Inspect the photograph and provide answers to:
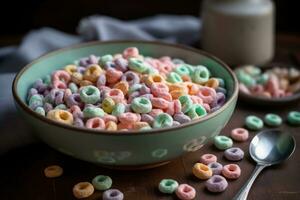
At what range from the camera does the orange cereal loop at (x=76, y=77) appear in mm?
717

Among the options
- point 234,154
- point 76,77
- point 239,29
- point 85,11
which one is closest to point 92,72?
point 76,77

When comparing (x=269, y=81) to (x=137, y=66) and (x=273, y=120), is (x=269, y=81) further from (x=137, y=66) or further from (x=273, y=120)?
(x=137, y=66)

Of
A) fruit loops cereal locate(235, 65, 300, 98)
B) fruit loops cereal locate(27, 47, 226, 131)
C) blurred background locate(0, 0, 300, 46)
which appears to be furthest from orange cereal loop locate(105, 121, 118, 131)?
blurred background locate(0, 0, 300, 46)

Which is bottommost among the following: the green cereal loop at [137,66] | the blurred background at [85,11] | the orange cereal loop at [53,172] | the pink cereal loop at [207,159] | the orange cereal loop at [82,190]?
the blurred background at [85,11]

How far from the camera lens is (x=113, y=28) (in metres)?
1.04

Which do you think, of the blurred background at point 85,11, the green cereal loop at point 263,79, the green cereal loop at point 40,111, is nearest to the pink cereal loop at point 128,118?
the green cereal loop at point 40,111

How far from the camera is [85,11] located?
1.34 meters

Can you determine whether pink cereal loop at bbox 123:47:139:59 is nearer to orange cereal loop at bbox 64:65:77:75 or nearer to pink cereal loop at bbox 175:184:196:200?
orange cereal loop at bbox 64:65:77:75

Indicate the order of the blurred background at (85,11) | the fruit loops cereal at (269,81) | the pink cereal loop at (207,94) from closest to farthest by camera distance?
the pink cereal loop at (207,94) < the fruit loops cereal at (269,81) < the blurred background at (85,11)

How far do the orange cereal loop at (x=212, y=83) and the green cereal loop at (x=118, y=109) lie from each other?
148mm

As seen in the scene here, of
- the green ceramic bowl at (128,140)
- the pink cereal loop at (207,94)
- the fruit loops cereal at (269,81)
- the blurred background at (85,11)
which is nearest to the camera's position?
the green ceramic bowl at (128,140)

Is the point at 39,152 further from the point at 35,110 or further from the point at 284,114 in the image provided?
the point at 284,114

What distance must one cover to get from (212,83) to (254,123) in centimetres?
10

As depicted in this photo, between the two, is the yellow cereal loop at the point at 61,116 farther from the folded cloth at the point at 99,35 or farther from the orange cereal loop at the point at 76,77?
the folded cloth at the point at 99,35
